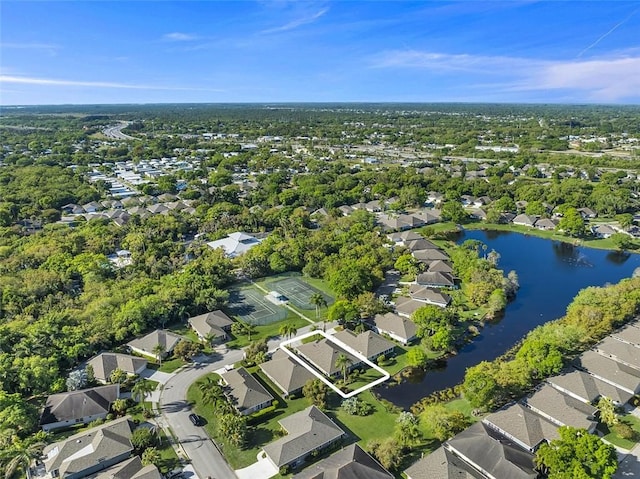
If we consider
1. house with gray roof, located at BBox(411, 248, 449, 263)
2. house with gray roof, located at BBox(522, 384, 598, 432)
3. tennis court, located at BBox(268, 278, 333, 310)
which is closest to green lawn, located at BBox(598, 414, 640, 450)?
house with gray roof, located at BBox(522, 384, 598, 432)

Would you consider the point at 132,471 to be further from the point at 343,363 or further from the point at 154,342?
the point at 343,363

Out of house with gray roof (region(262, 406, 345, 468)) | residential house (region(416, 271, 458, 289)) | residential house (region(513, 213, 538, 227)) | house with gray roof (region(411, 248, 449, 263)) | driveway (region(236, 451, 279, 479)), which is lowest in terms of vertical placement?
driveway (region(236, 451, 279, 479))

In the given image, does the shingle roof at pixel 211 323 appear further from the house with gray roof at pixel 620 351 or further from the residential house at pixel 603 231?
the residential house at pixel 603 231

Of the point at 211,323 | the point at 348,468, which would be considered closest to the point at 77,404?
the point at 211,323

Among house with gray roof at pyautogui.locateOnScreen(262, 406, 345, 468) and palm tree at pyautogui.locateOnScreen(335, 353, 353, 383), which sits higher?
palm tree at pyautogui.locateOnScreen(335, 353, 353, 383)

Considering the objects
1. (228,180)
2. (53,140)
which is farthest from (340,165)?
(53,140)

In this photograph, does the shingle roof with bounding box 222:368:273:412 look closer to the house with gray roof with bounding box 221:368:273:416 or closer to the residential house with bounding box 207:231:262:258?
the house with gray roof with bounding box 221:368:273:416

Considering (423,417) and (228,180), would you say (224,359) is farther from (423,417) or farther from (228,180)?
(228,180)
